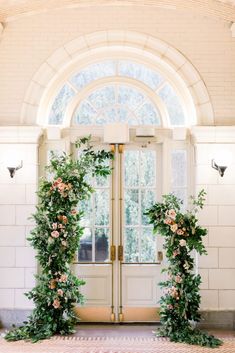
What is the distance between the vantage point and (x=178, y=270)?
620 centimetres

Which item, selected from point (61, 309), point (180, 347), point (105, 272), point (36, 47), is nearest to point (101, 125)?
point (36, 47)

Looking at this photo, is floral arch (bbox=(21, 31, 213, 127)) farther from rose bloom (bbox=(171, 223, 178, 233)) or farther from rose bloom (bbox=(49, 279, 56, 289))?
rose bloom (bbox=(49, 279, 56, 289))

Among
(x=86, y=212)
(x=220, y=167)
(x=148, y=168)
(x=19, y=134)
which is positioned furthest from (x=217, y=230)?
(x=19, y=134)

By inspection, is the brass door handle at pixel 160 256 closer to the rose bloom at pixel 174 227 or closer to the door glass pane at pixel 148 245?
the door glass pane at pixel 148 245

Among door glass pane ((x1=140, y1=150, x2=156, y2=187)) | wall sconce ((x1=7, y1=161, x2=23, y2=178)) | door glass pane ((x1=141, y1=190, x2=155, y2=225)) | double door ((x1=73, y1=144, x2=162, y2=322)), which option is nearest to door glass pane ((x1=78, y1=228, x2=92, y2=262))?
double door ((x1=73, y1=144, x2=162, y2=322))

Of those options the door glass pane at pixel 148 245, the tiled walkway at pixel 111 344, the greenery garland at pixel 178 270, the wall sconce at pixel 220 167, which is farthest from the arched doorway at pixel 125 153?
the greenery garland at pixel 178 270

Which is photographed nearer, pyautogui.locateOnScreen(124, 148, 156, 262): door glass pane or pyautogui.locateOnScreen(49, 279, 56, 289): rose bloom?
pyautogui.locateOnScreen(49, 279, 56, 289): rose bloom

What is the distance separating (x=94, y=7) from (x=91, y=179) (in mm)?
2185

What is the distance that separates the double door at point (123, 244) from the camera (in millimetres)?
6828

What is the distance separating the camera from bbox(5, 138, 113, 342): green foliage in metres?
6.13

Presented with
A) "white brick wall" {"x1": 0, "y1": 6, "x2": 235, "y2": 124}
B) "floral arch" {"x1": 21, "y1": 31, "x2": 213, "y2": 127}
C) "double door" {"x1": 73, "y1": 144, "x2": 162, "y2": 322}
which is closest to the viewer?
"white brick wall" {"x1": 0, "y1": 6, "x2": 235, "y2": 124}

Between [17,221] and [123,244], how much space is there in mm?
1387

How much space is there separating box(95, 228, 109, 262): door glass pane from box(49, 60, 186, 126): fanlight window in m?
1.44

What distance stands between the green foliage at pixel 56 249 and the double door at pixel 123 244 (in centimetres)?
62
